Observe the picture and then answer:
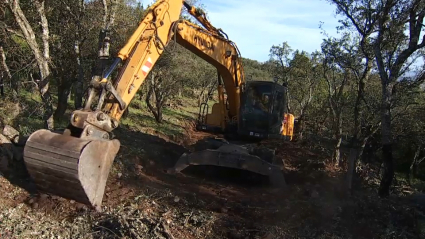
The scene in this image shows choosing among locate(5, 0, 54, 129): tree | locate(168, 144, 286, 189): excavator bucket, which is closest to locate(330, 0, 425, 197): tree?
locate(168, 144, 286, 189): excavator bucket

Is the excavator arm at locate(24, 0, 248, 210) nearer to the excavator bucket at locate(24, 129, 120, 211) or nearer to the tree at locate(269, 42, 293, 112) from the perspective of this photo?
the excavator bucket at locate(24, 129, 120, 211)

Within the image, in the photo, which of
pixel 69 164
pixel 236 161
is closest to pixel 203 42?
pixel 236 161

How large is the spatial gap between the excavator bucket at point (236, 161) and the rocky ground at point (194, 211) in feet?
1.04

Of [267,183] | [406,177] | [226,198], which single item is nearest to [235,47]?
[267,183]

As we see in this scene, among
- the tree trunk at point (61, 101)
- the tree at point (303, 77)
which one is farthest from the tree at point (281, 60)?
the tree trunk at point (61, 101)

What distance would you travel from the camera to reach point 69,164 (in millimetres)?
5918

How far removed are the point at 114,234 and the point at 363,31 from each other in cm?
801

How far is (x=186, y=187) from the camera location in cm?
854

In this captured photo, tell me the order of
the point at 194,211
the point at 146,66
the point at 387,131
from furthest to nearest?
the point at 387,131 < the point at 146,66 < the point at 194,211

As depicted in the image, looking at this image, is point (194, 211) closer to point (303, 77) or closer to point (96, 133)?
point (96, 133)

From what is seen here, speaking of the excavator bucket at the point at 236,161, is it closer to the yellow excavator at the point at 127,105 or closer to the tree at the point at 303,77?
the yellow excavator at the point at 127,105

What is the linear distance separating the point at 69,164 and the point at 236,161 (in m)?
4.31

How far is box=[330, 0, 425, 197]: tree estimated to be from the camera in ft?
27.0

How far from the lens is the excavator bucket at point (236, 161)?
30.1ft
